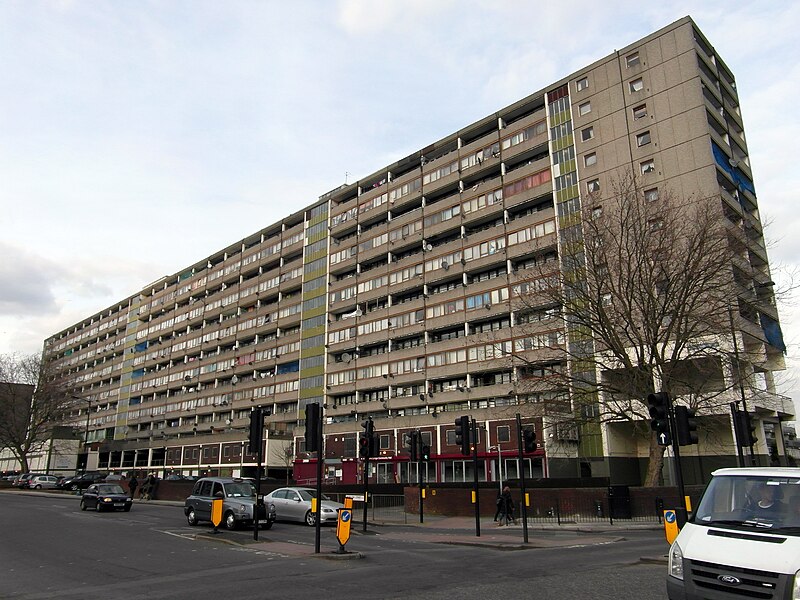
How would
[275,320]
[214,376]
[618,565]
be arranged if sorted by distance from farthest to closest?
[214,376] < [275,320] < [618,565]

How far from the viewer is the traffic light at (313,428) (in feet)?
54.5

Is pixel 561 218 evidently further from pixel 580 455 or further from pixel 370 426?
pixel 370 426

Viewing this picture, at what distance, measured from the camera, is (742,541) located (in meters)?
6.50

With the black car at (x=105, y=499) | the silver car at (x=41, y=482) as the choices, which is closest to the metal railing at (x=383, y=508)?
the black car at (x=105, y=499)

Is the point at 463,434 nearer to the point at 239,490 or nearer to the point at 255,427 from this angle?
the point at 255,427

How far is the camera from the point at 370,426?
984 inches

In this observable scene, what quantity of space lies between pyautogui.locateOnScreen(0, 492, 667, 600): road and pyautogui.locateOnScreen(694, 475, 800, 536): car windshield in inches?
113

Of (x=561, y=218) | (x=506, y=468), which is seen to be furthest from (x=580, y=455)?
(x=561, y=218)

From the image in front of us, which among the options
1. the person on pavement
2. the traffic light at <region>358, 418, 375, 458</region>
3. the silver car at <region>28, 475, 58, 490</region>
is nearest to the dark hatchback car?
the traffic light at <region>358, 418, 375, 458</region>

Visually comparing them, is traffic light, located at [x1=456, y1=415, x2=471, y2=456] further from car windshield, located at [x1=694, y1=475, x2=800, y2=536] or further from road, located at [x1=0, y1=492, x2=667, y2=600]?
car windshield, located at [x1=694, y1=475, x2=800, y2=536]

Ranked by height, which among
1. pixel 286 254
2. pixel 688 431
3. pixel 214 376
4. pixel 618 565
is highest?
pixel 286 254

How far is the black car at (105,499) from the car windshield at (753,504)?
30956mm

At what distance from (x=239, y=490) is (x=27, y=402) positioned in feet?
219

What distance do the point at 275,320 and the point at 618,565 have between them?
73244mm
